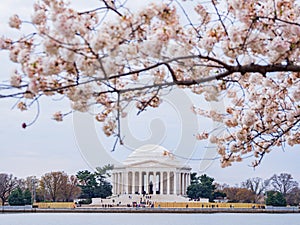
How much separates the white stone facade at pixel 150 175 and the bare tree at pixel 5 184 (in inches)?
558

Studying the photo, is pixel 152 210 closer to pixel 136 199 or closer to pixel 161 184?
pixel 136 199

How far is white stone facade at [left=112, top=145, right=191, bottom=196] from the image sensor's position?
276 ft

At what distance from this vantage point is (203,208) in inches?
2680

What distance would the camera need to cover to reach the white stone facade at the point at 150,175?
276 feet

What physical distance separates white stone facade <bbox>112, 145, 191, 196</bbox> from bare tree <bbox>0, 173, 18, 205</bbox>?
14.2 meters

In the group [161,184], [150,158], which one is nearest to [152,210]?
[150,158]

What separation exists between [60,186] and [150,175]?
495 inches

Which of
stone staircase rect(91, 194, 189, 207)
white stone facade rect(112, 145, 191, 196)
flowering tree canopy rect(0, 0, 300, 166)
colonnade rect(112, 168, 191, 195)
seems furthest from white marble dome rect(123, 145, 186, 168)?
flowering tree canopy rect(0, 0, 300, 166)

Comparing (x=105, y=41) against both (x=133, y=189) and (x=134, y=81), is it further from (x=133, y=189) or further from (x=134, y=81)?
(x=133, y=189)
